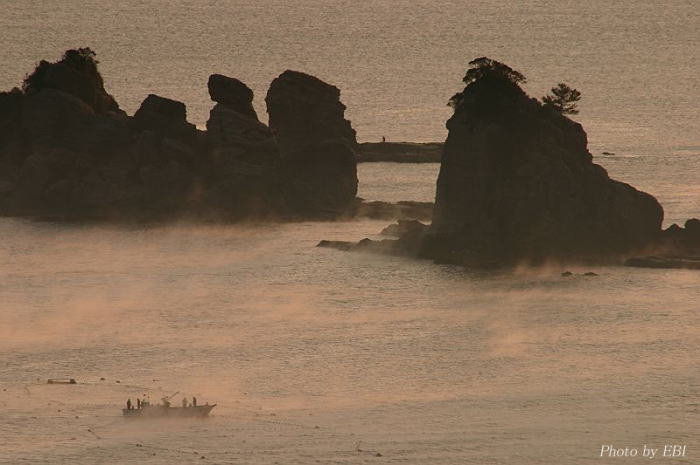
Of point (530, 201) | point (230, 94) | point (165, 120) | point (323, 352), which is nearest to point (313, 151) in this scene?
point (230, 94)

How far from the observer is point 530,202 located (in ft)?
547

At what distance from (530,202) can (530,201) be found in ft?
0.25

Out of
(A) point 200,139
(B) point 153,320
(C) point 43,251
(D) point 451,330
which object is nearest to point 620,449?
(D) point 451,330

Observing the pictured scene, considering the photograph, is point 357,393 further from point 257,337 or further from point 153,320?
point 153,320

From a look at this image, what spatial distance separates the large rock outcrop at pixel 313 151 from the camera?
192 m

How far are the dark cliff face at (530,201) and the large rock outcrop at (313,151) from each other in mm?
22167

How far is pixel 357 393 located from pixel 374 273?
37.6 meters

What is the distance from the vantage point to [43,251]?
581 ft

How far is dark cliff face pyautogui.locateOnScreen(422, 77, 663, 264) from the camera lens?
167250mm

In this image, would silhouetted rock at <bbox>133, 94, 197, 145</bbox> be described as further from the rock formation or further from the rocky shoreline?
the rocky shoreline

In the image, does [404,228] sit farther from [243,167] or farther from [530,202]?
[243,167]

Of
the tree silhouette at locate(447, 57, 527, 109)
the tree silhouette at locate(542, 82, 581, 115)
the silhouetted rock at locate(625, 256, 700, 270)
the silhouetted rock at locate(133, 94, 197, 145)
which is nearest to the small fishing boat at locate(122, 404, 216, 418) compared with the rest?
the silhouetted rock at locate(625, 256, 700, 270)

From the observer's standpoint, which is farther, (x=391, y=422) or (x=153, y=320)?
(x=153, y=320)

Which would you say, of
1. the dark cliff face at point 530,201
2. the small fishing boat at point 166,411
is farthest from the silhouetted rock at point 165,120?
the small fishing boat at point 166,411
